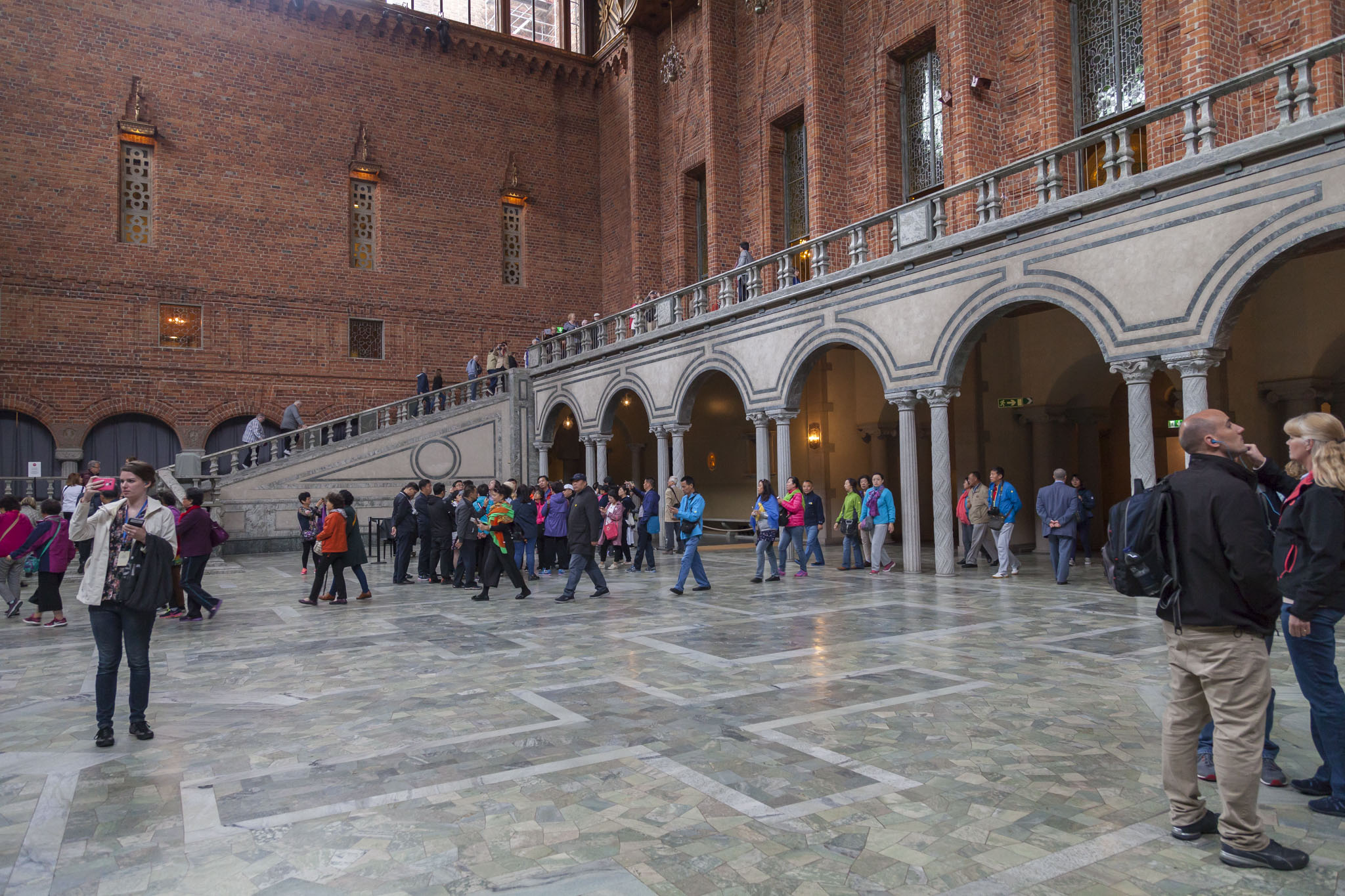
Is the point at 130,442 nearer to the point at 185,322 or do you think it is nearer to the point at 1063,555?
the point at 185,322

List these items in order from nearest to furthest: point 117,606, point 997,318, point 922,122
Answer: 1. point 117,606
2. point 997,318
3. point 922,122

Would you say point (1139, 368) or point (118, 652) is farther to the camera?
point (1139, 368)

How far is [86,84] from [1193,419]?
2894 centimetres

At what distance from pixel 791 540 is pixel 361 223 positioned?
19442mm

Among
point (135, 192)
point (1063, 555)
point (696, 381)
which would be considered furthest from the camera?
point (135, 192)

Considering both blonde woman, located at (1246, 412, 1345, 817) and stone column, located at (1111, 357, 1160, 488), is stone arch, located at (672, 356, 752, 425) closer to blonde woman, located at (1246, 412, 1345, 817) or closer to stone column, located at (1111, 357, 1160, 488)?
stone column, located at (1111, 357, 1160, 488)

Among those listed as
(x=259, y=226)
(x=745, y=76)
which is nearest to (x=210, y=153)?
(x=259, y=226)

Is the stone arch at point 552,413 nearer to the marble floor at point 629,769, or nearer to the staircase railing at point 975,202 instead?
the staircase railing at point 975,202

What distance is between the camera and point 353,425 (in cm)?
2778

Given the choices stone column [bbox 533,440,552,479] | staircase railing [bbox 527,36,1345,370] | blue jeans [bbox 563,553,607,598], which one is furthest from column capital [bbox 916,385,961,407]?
stone column [bbox 533,440,552,479]

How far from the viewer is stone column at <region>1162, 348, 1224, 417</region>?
10664 mm

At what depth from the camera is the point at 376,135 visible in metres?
28.2

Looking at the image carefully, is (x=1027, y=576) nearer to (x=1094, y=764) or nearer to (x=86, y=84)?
(x=1094, y=764)

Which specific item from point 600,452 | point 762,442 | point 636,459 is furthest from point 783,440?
point 636,459
